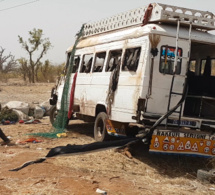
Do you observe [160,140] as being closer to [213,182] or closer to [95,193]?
[213,182]

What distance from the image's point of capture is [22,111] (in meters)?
13.5

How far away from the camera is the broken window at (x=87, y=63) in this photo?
9673mm

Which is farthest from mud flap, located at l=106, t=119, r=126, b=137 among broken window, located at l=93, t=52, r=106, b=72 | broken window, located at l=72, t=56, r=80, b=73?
broken window, located at l=72, t=56, r=80, b=73

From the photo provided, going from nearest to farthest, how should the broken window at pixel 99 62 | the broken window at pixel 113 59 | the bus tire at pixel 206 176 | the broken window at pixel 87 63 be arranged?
the bus tire at pixel 206 176 < the broken window at pixel 113 59 < the broken window at pixel 99 62 < the broken window at pixel 87 63

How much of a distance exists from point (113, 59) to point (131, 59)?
1.00 m

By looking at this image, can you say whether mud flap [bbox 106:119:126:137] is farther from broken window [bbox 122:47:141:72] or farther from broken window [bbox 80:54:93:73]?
broken window [bbox 80:54:93:73]

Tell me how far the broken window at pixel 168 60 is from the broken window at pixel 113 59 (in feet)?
4.41

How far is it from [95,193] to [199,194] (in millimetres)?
1616

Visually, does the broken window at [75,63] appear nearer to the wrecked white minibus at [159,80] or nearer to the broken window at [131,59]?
the wrecked white minibus at [159,80]

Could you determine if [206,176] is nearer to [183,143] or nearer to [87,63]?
[183,143]

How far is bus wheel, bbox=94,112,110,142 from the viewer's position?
841 centimetres

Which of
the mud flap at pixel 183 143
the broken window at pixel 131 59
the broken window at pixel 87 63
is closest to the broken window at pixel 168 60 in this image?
the broken window at pixel 131 59

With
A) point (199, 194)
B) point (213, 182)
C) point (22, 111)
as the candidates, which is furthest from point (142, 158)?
point (22, 111)

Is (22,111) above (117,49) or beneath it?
beneath
